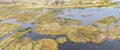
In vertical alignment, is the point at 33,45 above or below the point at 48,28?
below

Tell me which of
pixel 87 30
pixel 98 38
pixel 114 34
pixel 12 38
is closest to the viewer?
pixel 98 38

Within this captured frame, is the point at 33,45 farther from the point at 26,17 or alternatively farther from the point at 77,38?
the point at 26,17

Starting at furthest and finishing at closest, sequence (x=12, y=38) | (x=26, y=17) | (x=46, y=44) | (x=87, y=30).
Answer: (x=26, y=17) < (x=87, y=30) < (x=12, y=38) < (x=46, y=44)

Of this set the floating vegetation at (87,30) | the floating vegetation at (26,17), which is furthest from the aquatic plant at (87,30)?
the floating vegetation at (26,17)

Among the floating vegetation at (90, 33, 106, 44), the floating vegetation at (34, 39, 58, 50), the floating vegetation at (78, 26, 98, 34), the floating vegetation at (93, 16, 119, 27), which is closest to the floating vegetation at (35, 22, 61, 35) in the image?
the floating vegetation at (34, 39, 58, 50)

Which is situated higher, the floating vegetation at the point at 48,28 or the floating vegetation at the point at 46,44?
the floating vegetation at the point at 48,28

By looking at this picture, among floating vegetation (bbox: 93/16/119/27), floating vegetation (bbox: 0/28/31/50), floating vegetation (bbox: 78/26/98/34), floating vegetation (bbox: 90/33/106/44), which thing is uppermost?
floating vegetation (bbox: 93/16/119/27)

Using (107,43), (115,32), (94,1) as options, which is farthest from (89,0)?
(107,43)

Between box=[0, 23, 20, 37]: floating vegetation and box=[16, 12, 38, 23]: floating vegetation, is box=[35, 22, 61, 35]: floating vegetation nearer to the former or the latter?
box=[0, 23, 20, 37]: floating vegetation

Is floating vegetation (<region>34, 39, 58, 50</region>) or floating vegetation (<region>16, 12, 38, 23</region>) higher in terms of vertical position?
floating vegetation (<region>16, 12, 38, 23</region>)

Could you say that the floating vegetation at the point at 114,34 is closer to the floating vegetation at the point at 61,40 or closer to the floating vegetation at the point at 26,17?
the floating vegetation at the point at 61,40

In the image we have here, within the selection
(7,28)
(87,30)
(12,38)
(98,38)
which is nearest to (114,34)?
(98,38)
